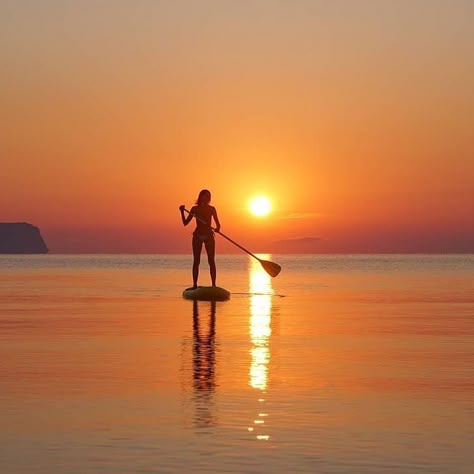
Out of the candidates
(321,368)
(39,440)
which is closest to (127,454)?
(39,440)

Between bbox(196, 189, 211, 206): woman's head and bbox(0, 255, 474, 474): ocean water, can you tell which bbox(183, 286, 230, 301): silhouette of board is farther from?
bbox(0, 255, 474, 474): ocean water

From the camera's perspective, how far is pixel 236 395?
11992 millimetres

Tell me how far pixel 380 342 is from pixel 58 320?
7504 mm

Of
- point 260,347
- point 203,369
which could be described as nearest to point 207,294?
point 260,347

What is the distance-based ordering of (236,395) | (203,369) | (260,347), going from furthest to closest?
(260,347), (203,369), (236,395)

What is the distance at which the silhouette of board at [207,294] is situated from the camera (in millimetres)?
30969

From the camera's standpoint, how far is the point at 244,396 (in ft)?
39.1

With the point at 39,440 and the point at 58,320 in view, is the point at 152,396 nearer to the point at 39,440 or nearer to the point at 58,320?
the point at 39,440

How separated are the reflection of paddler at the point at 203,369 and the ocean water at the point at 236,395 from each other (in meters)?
0.03

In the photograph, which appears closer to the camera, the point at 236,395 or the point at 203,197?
the point at 236,395

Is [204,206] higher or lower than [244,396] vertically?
higher

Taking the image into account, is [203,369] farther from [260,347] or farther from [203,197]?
[203,197]

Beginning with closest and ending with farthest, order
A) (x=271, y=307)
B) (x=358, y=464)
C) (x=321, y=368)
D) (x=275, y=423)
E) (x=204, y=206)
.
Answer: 1. (x=358, y=464)
2. (x=275, y=423)
3. (x=321, y=368)
4. (x=271, y=307)
5. (x=204, y=206)

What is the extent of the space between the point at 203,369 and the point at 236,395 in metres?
2.30
